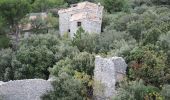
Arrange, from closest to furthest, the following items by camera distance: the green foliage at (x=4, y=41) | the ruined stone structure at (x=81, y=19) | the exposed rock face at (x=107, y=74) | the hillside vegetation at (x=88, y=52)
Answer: the hillside vegetation at (x=88, y=52), the exposed rock face at (x=107, y=74), the green foliage at (x=4, y=41), the ruined stone structure at (x=81, y=19)

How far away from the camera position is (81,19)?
3947cm

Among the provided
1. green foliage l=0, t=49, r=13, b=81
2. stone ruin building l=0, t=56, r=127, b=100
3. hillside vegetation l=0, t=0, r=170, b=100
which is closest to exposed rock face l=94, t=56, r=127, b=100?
stone ruin building l=0, t=56, r=127, b=100

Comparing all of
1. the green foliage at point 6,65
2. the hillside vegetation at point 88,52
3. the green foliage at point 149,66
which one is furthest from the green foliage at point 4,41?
the green foliage at point 149,66

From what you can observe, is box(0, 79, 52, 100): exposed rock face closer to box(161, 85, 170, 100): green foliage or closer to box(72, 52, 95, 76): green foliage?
box(72, 52, 95, 76): green foliage

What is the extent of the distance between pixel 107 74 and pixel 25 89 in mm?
4446

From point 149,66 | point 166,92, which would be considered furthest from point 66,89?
point 166,92

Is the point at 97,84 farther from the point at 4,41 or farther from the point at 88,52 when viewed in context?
the point at 4,41

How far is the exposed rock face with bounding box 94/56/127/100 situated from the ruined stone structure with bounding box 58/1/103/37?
1404cm

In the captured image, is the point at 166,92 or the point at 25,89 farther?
the point at 25,89

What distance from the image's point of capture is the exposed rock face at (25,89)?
25453 mm

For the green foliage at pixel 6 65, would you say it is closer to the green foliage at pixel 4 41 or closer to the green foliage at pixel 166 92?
the green foliage at pixel 4 41

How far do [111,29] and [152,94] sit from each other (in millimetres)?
15358

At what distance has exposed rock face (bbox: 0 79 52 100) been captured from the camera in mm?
25453

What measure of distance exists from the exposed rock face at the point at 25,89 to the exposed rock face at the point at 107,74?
2660 mm
